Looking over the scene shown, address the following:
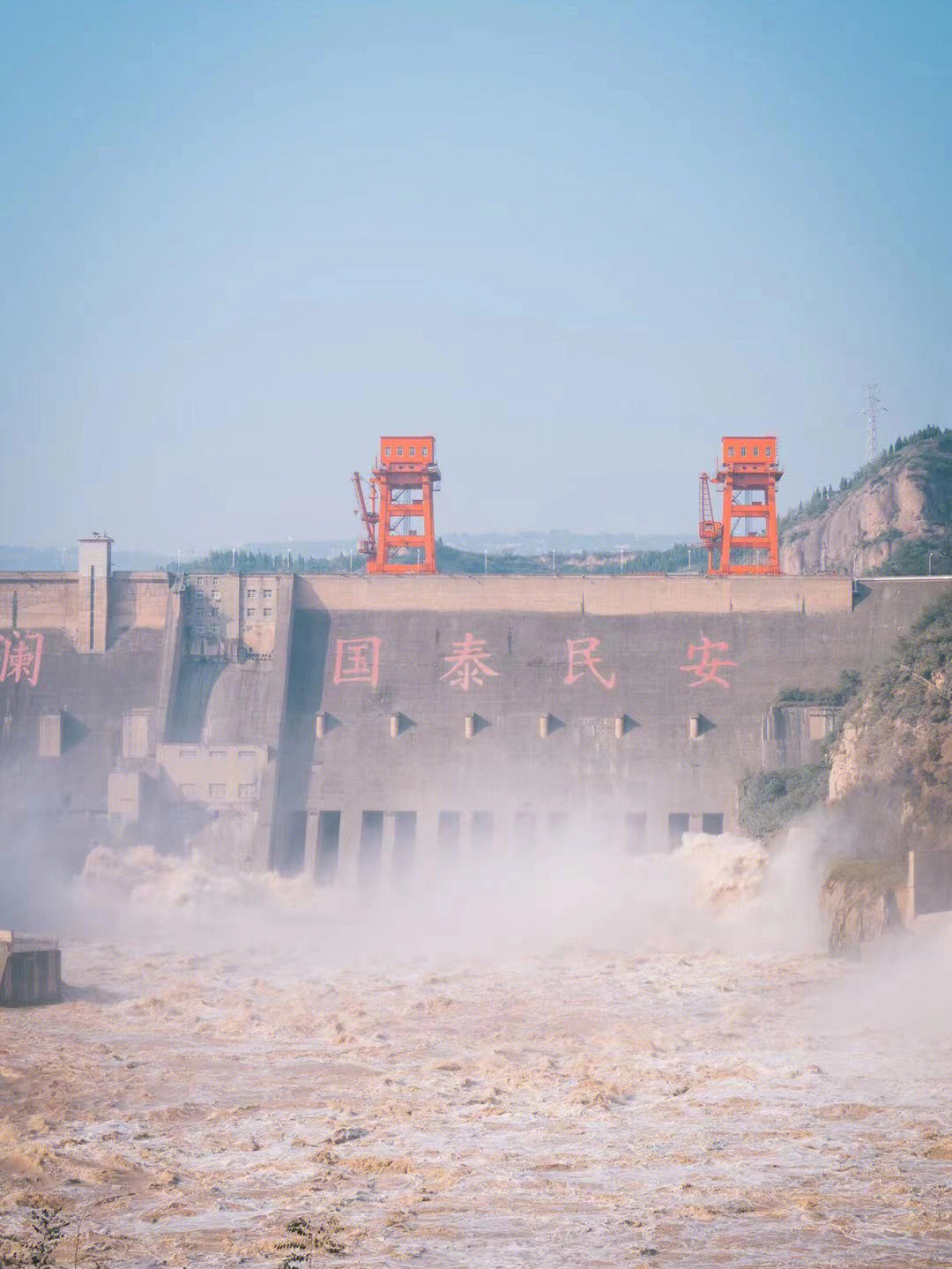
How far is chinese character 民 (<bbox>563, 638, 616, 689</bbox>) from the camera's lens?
5391 centimetres

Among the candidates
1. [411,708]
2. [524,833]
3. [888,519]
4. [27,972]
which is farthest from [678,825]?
[888,519]

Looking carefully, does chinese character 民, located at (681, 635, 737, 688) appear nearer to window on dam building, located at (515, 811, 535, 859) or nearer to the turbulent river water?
the turbulent river water

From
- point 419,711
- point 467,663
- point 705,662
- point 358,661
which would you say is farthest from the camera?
point 358,661

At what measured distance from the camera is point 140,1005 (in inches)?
1479

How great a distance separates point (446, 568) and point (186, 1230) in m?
106

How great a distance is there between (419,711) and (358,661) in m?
3.00

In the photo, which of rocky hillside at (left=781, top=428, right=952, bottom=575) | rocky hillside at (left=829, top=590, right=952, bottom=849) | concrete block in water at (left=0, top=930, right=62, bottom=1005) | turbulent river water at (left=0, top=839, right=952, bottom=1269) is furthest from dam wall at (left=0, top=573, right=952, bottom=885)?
rocky hillside at (left=781, top=428, right=952, bottom=575)

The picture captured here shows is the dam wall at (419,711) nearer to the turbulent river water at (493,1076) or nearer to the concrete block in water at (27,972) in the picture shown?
the turbulent river water at (493,1076)

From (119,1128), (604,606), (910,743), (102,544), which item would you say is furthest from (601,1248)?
(102,544)

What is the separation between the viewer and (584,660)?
54344mm

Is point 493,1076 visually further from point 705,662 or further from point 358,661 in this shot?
point 358,661

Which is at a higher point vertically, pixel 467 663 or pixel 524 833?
pixel 467 663

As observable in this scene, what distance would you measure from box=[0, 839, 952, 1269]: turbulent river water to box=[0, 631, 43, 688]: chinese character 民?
935cm

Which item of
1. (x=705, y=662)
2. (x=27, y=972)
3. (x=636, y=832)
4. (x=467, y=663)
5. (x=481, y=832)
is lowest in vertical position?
(x=27, y=972)
